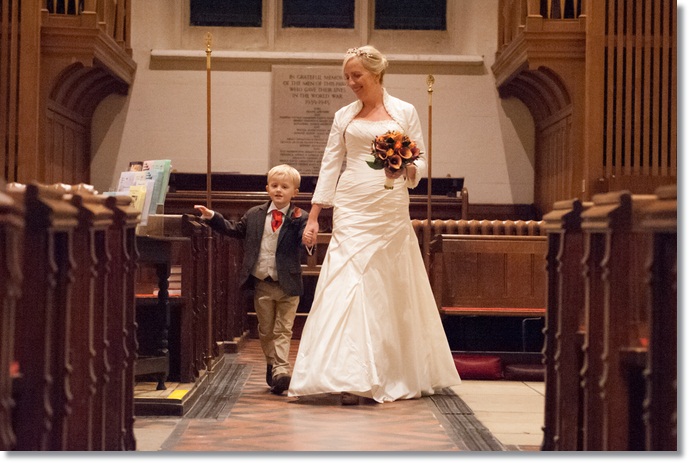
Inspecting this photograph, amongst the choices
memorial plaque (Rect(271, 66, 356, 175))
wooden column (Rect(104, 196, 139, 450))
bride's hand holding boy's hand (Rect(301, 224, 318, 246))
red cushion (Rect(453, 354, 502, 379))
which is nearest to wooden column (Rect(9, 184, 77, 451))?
wooden column (Rect(104, 196, 139, 450))

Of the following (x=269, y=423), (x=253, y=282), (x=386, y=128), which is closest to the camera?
(x=269, y=423)

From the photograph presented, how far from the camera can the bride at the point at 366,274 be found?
168 inches

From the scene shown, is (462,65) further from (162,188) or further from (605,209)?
(605,209)

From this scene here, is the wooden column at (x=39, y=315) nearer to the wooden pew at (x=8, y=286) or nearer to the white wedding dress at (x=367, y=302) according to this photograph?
the wooden pew at (x=8, y=286)

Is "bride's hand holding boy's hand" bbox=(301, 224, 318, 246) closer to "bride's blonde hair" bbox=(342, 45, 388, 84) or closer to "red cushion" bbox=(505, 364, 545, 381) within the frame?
"bride's blonde hair" bbox=(342, 45, 388, 84)

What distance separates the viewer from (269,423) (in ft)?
12.3

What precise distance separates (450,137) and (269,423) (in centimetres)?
602

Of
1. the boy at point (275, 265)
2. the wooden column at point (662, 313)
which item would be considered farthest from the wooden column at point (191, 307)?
the wooden column at point (662, 313)

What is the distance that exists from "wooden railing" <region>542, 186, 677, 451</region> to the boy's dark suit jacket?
69.2 inches

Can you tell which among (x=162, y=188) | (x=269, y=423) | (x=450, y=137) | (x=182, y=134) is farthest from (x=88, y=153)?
(x=269, y=423)

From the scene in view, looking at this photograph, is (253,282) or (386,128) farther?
(253,282)

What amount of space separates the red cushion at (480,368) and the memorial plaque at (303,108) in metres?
4.19

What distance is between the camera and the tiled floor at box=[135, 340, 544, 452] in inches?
129

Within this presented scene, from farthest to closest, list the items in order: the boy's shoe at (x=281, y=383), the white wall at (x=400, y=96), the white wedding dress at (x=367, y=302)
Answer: the white wall at (x=400, y=96) < the boy's shoe at (x=281, y=383) < the white wedding dress at (x=367, y=302)
